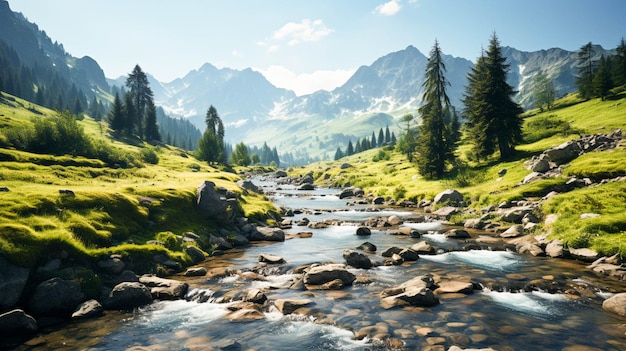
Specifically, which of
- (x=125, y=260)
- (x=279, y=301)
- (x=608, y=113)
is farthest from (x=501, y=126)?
(x=125, y=260)

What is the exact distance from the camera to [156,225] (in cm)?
2628

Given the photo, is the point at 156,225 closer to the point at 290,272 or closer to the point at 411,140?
the point at 290,272

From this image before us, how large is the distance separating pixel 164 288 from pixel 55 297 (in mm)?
4660

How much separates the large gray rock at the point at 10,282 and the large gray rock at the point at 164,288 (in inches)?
202

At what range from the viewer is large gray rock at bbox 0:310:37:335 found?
1295 cm

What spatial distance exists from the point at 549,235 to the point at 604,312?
11906 millimetres

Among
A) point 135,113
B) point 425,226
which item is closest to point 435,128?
point 425,226

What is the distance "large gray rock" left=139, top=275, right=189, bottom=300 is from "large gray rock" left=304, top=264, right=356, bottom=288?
686cm

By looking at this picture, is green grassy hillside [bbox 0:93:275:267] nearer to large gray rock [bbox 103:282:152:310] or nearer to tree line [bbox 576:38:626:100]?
large gray rock [bbox 103:282:152:310]

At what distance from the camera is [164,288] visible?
17609 mm

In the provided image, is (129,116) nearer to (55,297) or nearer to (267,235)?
(267,235)

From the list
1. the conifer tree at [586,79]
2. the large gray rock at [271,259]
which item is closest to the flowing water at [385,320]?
the large gray rock at [271,259]

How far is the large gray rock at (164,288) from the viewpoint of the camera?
17.2 meters

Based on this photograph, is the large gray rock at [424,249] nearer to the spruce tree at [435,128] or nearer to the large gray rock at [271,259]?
the large gray rock at [271,259]
